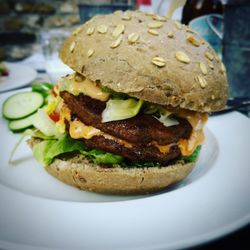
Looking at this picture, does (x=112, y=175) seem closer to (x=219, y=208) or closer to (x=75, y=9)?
(x=219, y=208)

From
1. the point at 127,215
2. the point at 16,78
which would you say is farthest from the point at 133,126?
the point at 16,78

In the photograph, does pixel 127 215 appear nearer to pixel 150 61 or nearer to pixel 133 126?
pixel 133 126

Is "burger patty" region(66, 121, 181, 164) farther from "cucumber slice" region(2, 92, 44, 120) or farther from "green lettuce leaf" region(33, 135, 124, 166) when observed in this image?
"cucumber slice" region(2, 92, 44, 120)

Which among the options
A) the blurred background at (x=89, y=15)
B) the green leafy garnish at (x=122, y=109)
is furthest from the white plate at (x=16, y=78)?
the green leafy garnish at (x=122, y=109)

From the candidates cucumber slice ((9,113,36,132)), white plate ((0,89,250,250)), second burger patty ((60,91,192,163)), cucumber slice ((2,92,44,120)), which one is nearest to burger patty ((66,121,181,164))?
second burger patty ((60,91,192,163))

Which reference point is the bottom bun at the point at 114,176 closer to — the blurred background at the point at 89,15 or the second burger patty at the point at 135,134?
the second burger patty at the point at 135,134

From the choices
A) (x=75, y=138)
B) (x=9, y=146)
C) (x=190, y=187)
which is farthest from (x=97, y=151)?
(x=9, y=146)
